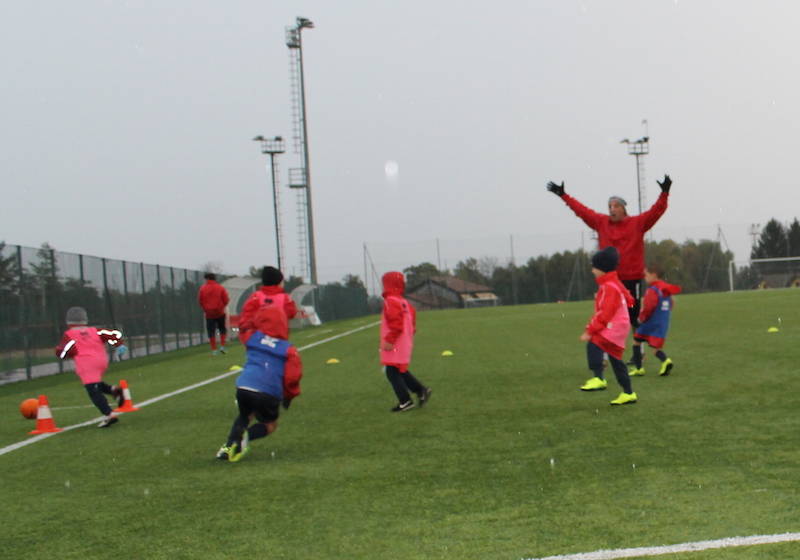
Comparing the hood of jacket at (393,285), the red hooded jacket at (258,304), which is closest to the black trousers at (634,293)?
the hood of jacket at (393,285)

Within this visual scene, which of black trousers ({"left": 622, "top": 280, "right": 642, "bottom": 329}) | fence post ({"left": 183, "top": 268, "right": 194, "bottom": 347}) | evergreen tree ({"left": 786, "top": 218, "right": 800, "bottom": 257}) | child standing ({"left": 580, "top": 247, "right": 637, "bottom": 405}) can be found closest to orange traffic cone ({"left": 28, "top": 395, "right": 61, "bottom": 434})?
child standing ({"left": 580, "top": 247, "right": 637, "bottom": 405})

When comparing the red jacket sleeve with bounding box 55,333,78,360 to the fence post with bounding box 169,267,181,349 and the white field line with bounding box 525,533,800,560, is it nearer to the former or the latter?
the white field line with bounding box 525,533,800,560

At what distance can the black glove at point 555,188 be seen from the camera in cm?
970

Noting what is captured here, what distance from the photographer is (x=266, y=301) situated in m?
6.76

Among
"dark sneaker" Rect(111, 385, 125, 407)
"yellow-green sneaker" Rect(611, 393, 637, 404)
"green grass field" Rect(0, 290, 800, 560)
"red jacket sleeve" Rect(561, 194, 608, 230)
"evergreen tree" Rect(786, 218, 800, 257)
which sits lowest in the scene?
"green grass field" Rect(0, 290, 800, 560)

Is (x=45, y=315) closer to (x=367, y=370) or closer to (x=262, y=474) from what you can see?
(x=367, y=370)

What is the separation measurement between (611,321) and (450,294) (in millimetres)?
57884

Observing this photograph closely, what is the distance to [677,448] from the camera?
5.62 metres

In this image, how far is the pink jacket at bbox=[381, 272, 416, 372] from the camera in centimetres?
823

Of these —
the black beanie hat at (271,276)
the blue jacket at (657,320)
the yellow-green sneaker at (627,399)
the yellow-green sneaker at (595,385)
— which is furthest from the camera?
the blue jacket at (657,320)

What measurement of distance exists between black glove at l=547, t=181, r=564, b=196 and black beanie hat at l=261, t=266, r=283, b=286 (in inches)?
153

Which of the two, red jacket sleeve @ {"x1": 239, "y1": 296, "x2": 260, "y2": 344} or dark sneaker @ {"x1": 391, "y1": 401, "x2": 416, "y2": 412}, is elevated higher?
red jacket sleeve @ {"x1": 239, "y1": 296, "x2": 260, "y2": 344}

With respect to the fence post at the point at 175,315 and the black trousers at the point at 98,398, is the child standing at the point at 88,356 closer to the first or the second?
the black trousers at the point at 98,398

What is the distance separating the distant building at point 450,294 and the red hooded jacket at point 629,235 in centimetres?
5377
